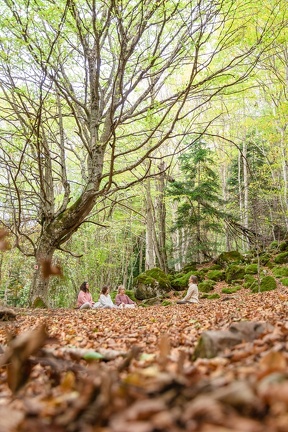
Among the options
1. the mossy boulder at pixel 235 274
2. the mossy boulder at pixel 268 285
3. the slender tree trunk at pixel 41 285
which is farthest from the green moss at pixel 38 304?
the mossy boulder at pixel 235 274

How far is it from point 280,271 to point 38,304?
31.1 ft

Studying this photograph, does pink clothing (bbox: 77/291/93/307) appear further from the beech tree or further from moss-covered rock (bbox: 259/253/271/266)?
moss-covered rock (bbox: 259/253/271/266)

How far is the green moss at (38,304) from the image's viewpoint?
27.1 feet

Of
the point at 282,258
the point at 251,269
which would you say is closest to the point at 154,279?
the point at 251,269

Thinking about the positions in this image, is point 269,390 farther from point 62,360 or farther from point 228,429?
point 62,360

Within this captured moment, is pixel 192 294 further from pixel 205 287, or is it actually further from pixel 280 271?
pixel 280 271

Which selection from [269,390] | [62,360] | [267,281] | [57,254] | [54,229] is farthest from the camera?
[57,254]

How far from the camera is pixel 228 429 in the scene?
0.80 meters

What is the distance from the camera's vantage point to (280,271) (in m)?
13.5

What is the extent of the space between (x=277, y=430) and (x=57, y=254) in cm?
1530

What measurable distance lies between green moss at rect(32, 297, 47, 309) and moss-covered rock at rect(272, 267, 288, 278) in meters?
8.90

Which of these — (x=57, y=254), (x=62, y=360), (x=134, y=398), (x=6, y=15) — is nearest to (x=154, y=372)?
(x=134, y=398)

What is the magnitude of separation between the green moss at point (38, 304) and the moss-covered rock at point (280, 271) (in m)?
8.90

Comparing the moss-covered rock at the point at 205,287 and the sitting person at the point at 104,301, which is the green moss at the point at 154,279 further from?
the sitting person at the point at 104,301
